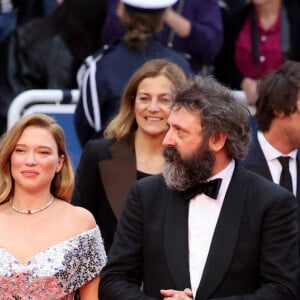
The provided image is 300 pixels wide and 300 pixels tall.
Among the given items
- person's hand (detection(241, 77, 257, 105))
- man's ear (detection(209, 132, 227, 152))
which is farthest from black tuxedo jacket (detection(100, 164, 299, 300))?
person's hand (detection(241, 77, 257, 105))

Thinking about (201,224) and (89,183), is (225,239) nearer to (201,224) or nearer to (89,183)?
(201,224)

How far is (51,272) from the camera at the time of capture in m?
5.66

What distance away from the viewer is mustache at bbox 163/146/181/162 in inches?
215

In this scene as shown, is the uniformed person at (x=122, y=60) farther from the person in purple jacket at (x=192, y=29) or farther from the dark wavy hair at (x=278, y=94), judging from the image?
the dark wavy hair at (x=278, y=94)

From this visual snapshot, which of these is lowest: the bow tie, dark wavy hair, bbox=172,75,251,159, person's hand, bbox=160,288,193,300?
person's hand, bbox=160,288,193,300

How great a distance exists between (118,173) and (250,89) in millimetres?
2206

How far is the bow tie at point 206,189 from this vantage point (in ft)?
17.7

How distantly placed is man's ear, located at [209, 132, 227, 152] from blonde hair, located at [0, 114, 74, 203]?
91cm

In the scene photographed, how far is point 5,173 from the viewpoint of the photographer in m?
5.93

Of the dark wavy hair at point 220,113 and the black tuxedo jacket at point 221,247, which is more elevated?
the dark wavy hair at point 220,113

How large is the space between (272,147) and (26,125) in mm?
1577

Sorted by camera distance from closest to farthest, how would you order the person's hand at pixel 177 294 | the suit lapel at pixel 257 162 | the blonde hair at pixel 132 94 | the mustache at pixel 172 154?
the person's hand at pixel 177 294 → the mustache at pixel 172 154 → the suit lapel at pixel 257 162 → the blonde hair at pixel 132 94

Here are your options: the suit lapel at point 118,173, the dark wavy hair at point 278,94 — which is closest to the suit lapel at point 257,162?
the dark wavy hair at point 278,94

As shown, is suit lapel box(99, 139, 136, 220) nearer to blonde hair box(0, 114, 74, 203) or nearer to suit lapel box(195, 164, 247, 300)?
blonde hair box(0, 114, 74, 203)
